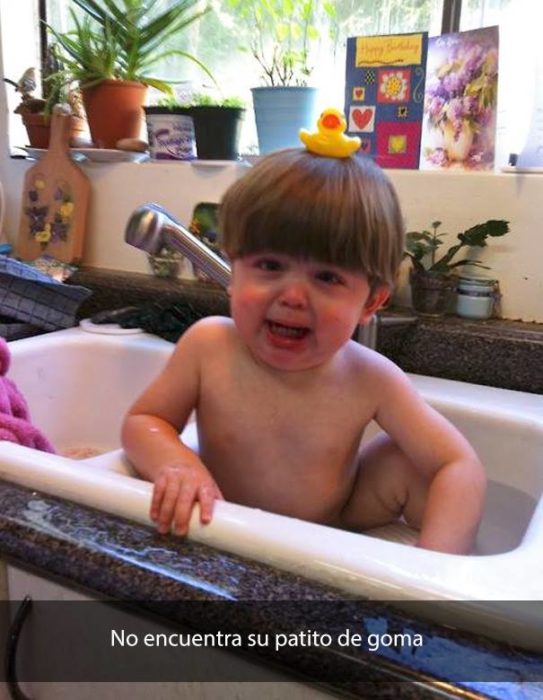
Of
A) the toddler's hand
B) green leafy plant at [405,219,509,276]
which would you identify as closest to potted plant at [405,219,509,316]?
green leafy plant at [405,219,509,276]

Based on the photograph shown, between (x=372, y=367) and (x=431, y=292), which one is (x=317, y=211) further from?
(x=431, y=292)

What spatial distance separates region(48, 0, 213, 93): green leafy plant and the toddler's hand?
3.58 ft

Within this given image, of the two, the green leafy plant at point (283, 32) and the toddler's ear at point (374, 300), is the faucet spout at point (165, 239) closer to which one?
the toddler's ear at point (374, 300)

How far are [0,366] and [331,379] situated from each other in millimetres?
414

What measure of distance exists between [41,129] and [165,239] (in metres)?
0.71

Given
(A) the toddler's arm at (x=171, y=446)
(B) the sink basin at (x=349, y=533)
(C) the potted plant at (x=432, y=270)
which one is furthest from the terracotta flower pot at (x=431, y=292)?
(A) the toddler's arm at (x=171, y=446)

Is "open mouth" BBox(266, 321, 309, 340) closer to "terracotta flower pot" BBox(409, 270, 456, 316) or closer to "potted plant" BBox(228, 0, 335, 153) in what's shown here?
"terracotta flower pot" BBox(409, 270, 456, 316)

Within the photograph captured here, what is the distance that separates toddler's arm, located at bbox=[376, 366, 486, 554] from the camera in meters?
0.71

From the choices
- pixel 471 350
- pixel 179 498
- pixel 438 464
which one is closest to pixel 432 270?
pixel 471 350

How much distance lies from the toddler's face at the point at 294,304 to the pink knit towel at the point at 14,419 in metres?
0.27

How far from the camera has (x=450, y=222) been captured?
1113 mm

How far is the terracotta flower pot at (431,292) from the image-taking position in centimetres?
108

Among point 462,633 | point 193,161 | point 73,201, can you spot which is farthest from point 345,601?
point 73,201

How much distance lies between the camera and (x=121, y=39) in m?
1.47
